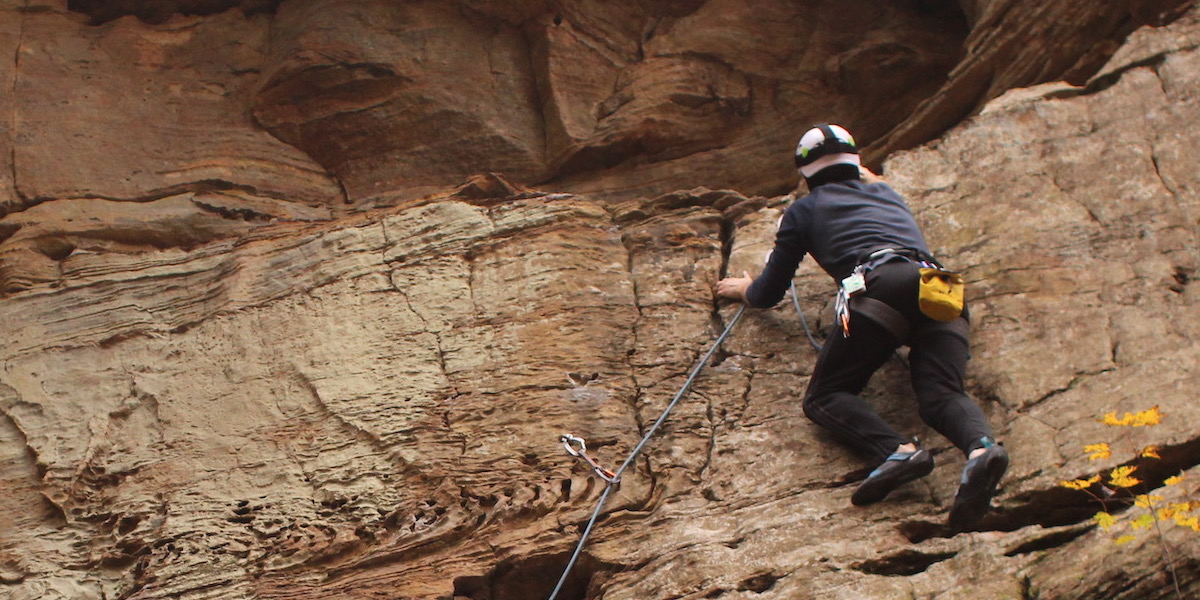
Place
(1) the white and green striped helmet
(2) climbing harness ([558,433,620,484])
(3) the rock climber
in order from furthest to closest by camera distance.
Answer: (1) the white and green striped helmet → (2) climbing harness ([558,433,620,484]) → (3) the rock climber

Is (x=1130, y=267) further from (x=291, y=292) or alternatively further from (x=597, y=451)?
(x=291, y=292)

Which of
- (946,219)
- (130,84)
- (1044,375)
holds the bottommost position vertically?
(1044,375)

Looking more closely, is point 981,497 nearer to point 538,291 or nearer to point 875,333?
point 875,333

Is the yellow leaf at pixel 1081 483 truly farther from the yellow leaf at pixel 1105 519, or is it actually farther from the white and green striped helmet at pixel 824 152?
the white and green striped helmet at pixel 824 152

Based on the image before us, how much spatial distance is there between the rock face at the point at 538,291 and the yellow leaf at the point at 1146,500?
102mm

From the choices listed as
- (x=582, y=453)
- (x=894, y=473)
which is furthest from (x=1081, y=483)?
(x=582, y=453)

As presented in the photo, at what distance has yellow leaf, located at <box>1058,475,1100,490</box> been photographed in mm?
5480

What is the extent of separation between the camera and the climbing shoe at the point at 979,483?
5.34 metres

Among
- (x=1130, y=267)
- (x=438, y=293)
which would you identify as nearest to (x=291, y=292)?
(x=438, y=293)

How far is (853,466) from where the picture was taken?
20.3ft

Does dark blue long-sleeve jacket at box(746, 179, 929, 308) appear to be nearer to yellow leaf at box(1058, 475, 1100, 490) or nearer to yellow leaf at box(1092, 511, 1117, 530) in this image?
yellow leaf at box(1058, 475, 1100, 490)

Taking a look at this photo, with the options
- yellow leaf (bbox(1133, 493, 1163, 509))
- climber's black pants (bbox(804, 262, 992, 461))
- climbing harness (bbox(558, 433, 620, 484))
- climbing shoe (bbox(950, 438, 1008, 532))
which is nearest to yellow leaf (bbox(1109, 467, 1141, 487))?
yellow leaf (bbox(1133, 493, 1163, 509))

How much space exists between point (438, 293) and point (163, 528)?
1.98 m

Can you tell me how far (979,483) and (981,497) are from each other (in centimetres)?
10
